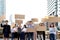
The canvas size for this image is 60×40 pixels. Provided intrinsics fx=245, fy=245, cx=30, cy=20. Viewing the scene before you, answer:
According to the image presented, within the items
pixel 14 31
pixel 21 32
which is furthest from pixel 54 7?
pixel 21 32

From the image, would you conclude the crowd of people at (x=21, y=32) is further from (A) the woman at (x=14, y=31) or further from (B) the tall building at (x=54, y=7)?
(B) the tall building at (x=54, y=7)

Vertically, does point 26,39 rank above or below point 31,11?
below

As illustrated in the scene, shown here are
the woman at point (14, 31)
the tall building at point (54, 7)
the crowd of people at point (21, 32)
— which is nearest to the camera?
the crowd of people at point (21, 32)

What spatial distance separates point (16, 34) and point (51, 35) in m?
1.83

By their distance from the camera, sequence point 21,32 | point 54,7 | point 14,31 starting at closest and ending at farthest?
point 21,32 → point 14,31 → point 54,7

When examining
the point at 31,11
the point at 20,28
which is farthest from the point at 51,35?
the point at 31,11

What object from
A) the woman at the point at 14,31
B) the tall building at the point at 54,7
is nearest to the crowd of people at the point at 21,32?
the woman at the point at 14,31

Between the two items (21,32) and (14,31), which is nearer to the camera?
(21,32)

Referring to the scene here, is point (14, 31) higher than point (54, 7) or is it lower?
lower

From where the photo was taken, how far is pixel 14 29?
12.4 m

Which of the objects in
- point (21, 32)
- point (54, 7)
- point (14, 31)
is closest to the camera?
point (21, 32)

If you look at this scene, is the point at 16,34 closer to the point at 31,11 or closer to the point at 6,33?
the point at 6,33

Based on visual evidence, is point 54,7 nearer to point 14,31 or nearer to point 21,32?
point 14,31

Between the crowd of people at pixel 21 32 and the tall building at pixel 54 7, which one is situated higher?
the tall building at pixel 54 7
